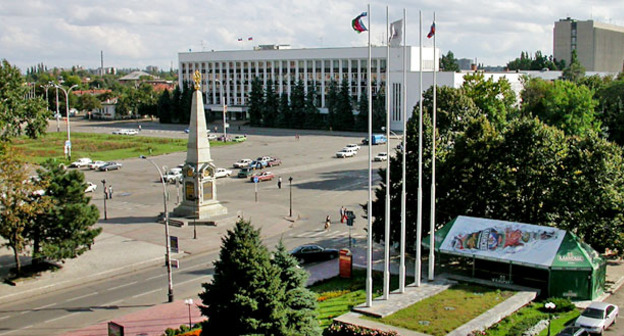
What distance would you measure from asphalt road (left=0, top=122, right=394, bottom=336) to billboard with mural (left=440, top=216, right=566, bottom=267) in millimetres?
10725

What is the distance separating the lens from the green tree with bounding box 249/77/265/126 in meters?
141

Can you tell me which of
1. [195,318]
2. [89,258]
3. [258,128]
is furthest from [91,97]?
[195,318]

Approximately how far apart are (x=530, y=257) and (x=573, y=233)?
3252 millimetres

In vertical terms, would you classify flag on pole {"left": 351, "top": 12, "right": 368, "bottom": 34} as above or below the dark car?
above

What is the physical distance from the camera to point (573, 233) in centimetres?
3381

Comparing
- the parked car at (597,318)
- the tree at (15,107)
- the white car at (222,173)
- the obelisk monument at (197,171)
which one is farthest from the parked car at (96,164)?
the parked car at (597,318)

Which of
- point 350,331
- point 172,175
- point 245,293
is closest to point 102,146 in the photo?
point 172,175

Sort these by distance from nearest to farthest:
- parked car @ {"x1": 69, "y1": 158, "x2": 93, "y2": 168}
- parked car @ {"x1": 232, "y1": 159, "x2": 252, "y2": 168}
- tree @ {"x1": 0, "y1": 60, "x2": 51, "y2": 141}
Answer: tree @ {"x1": 0, "y1": 60, "x2": 51, "y2": 141}
parked car @ {"x1": 232, "y1": 159, "x2": 252, "y2": 168}
parked car @ {"x1": 69, "y1": 158, "x2": 93, "y2": 168}

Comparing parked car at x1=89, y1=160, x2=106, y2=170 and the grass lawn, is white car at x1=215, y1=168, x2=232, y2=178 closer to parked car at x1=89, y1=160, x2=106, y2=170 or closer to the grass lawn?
parked car at x1=89, y1=160, x2=106, y2=170

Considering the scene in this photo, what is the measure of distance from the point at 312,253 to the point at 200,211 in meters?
14.9

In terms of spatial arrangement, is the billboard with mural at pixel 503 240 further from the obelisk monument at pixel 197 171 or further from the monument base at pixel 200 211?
the obelisk monument at pixel 197 171

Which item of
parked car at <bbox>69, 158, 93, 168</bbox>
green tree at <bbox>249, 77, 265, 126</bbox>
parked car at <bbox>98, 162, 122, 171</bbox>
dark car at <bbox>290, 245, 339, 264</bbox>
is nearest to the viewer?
dark car at <bbox>290, 245, 339, 264</bbox>

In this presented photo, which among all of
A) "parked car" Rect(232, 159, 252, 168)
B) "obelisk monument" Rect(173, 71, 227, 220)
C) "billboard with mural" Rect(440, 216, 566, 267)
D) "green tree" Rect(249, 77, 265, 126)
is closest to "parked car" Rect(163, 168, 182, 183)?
"parked car" Rect(232, 159, 252, 168)

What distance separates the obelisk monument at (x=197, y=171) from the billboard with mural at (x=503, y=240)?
23190 mm
